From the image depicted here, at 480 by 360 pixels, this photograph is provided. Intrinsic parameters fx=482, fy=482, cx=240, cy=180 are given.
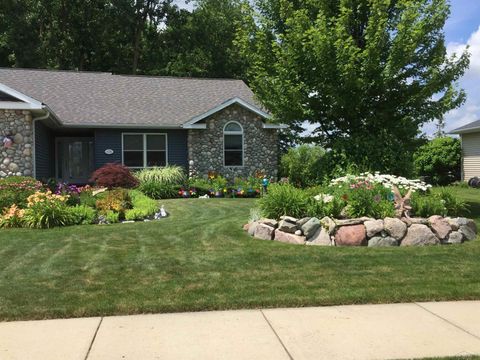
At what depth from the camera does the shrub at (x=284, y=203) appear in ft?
31.7

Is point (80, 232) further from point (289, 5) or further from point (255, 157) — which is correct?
point (255, 157)

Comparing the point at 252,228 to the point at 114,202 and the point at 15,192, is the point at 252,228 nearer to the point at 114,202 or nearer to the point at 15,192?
the point at 114,202

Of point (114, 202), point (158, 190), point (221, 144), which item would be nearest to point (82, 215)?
point (114, 202)

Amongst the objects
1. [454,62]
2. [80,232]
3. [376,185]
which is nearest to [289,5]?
[454,62]

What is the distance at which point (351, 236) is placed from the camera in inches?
337

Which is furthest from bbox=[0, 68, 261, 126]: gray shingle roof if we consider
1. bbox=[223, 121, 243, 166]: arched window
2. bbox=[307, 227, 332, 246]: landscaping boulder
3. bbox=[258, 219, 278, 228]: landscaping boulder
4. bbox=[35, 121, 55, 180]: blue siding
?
bbox=[307, 227, 332, 246]: landscaping boulder

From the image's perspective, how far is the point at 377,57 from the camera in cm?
1066

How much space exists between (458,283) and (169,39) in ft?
116

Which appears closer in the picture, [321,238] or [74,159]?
[321,238]

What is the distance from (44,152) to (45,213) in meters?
8.36

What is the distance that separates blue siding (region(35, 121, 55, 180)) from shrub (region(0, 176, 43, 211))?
12.8 feet

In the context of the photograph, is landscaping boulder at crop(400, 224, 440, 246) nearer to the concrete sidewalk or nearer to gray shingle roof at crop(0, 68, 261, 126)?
the concrete sidewalk

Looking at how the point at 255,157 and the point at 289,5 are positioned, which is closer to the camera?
the point at 289,5

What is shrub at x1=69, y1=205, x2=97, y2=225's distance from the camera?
11.4 metres
